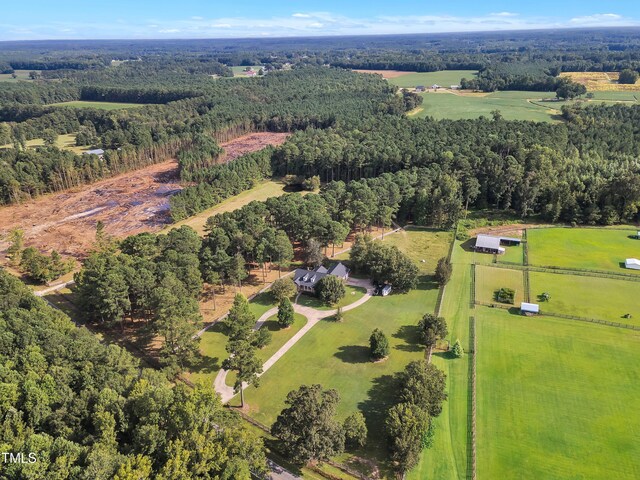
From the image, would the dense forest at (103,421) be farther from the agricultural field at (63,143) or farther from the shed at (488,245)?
the agricultural field at (63,143)

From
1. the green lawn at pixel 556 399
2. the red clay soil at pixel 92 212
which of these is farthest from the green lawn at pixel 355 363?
the red clay soil at pixel 92 212

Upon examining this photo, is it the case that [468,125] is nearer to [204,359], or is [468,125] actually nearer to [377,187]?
[377,187]

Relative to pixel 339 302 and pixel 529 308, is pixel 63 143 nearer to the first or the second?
pixel 339 302

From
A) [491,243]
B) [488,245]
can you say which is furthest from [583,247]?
[488,245]

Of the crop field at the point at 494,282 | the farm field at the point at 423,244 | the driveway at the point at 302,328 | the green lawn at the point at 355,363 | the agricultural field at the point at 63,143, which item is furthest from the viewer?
the agricultural field at the point at 63,143

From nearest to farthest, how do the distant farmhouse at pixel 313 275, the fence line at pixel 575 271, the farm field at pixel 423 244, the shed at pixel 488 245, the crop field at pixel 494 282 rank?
the crop field at pixel 494 282
the distant farmhouse at pixel 313 275
the fence line at pixel 575 271
the farm field at pixel 423 244
the shed at pixel 488 245

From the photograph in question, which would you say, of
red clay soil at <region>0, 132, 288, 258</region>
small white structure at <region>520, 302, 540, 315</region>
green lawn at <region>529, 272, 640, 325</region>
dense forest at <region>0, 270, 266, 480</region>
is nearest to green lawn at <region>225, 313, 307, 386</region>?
dense forest at <region>0, 270, 266, 480</region>
